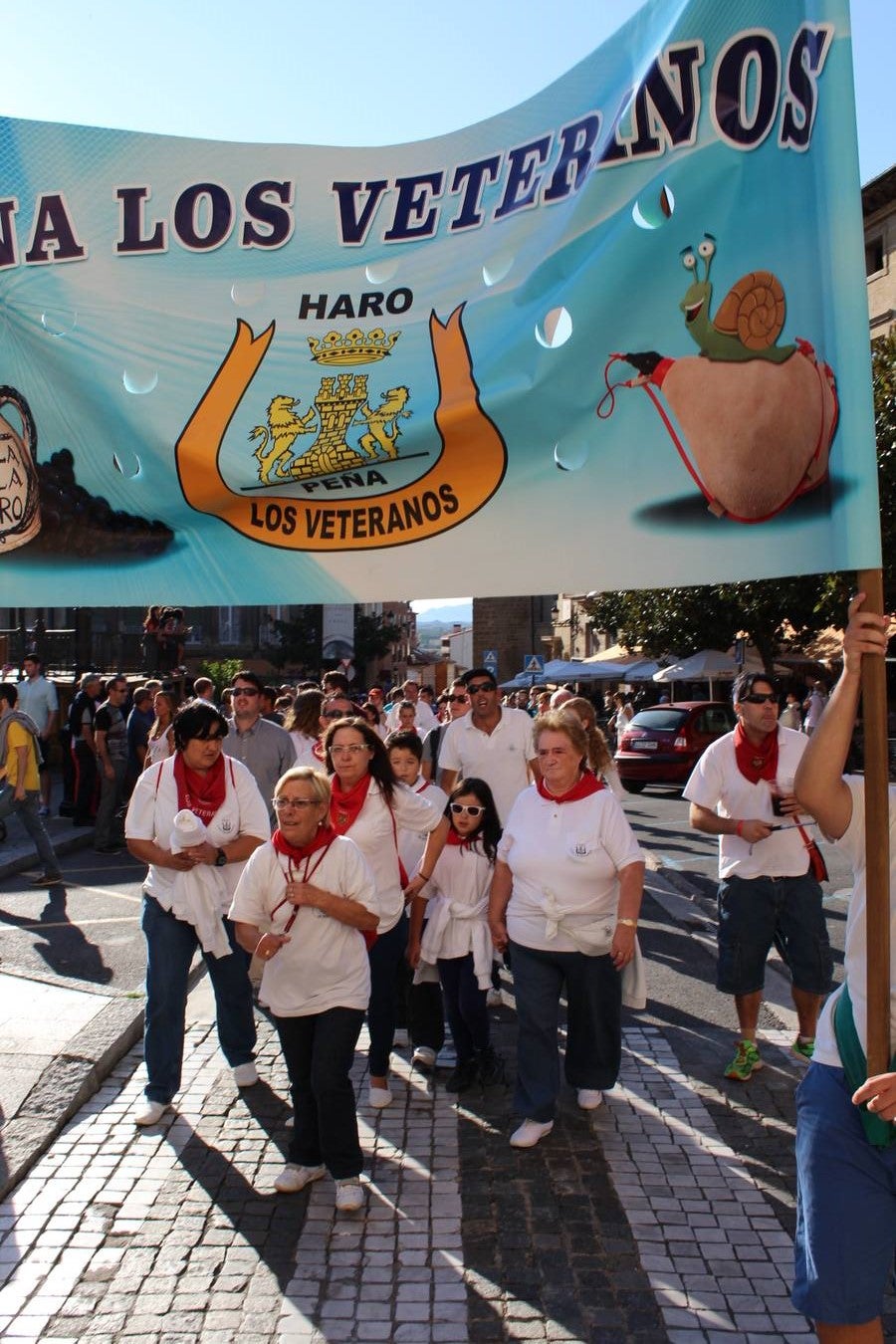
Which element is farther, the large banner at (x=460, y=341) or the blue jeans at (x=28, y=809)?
the blue jeans at (x=28, y=809)

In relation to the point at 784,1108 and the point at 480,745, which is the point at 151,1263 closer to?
the point at 784,1108

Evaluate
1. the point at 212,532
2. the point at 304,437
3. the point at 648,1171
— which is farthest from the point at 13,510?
the point at 648,1171

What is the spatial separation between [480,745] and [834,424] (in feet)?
14.7

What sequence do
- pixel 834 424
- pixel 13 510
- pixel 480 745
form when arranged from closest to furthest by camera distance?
1. pixel 834 424
2. pixel 13 510
3. pixel 480 745

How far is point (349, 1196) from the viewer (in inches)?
176

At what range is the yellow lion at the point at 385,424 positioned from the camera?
354 centimetres

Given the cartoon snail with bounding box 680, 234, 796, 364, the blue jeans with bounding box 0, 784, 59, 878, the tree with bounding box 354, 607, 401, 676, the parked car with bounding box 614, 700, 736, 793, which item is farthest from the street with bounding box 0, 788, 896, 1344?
the tree with bounding box 354, 607, 401, 676

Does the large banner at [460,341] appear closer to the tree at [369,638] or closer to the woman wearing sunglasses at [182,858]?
the woman wearing sunglasses at [182,858]

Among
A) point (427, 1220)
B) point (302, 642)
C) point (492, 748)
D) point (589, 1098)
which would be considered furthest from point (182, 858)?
point (302, 642)

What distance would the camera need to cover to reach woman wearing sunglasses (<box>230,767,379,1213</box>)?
178 inches

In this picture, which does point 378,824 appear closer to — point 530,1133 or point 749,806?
point 530,1133

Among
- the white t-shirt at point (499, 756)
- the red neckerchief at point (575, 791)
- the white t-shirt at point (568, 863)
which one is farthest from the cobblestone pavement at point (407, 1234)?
the white t-shirt at point (499, 756)

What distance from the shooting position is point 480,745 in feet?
23.9

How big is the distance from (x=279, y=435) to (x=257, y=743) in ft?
13.7
